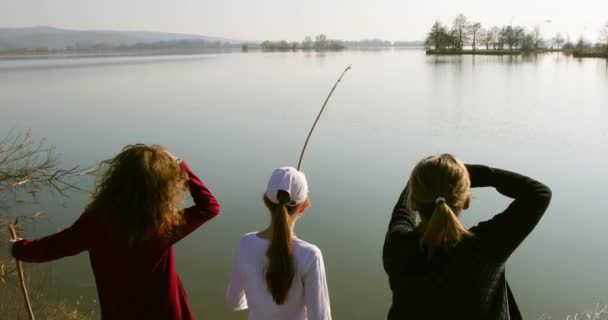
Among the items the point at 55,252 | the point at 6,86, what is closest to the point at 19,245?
the point at 55,252

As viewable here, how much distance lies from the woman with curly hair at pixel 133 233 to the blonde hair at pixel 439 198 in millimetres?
716

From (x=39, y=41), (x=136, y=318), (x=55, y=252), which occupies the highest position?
(x=39, y=41)

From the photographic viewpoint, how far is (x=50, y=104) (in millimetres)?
15000

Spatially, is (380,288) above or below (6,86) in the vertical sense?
below

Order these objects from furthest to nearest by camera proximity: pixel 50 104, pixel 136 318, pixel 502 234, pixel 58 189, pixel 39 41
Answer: pixel 39 41 < pixel 50 104 < pixel 58 189 < pixel 136 318 < pixel 502 234

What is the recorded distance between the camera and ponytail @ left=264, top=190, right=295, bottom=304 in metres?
1.52

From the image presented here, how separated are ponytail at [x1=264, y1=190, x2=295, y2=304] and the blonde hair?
0.36m

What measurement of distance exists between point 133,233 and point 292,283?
19.0 inches

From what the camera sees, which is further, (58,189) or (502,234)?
(58,189)

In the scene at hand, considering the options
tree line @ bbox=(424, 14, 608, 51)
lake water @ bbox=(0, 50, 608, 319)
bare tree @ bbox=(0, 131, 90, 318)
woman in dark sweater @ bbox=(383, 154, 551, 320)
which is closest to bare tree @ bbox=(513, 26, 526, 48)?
tree line @ bbox=(424, 14, 608, 51)

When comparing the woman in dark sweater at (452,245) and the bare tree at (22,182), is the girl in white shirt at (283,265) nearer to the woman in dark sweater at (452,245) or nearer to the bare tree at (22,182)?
the woman in dark sweater at (452,245)

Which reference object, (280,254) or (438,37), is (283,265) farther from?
(438,37)

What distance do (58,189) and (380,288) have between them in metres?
4.53

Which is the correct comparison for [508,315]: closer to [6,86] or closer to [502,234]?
[502,234]
